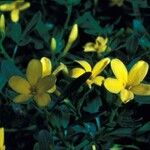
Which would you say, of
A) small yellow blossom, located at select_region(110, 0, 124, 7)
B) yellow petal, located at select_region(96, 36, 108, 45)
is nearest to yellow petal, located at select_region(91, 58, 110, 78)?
yellow petal, located at select_region(96, 36, 108, 45)

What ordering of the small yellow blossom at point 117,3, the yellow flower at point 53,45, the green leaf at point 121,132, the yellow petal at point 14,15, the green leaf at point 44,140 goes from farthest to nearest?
1. the small yellow blossom at point 117,3
2. the yellow petal at point 14,15
3. the yellow flower at point 53,45
4. the green leaf at point 121,132
5. the green leaf at point 44,140

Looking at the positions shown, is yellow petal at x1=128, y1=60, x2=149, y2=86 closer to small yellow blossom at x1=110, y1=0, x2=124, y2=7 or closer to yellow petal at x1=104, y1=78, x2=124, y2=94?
yellow petal at x1=104, y1=78, x2=124, y2=94

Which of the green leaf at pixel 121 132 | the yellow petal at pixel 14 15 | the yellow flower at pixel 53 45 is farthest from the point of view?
the yellow petal at pixel 14 15

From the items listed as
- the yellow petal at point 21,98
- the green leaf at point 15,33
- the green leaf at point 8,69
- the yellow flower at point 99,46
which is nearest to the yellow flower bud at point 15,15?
the green leaf at point 15,33

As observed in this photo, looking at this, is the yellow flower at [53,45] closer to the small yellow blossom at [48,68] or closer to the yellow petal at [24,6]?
the small yellow blossom at [48,68]

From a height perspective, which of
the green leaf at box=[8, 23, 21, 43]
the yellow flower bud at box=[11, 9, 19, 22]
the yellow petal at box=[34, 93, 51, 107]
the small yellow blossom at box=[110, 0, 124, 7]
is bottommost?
the yellow petal at box=[34, 93, 51, 107]

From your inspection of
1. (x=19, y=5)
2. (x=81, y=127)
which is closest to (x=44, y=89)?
(x=81, y=127)

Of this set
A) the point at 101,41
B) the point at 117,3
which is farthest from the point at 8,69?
the point at 117,3
